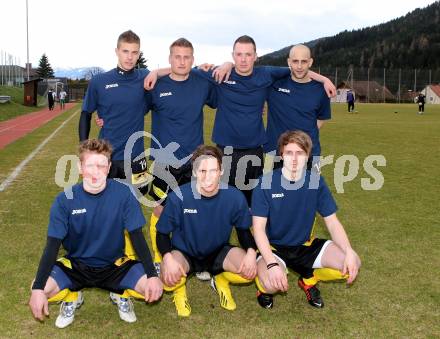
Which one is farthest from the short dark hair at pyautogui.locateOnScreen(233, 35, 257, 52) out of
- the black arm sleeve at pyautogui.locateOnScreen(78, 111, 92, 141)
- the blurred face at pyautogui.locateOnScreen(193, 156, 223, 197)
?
the black arm sleeve at pyautogui.locateOnScreen(78, 111, 92, 141)

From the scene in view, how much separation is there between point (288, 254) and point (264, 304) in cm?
48

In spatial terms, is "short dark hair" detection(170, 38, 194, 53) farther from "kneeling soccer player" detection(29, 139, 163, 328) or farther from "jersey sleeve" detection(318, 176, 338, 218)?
"jersey sleeve" detection(318, 176, 338, 218)

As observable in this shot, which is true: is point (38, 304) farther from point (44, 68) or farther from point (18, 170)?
point (44, 68)

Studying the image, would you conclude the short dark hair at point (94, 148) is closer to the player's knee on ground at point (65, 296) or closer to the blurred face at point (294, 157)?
the player's knee on ground at point (65, 296)

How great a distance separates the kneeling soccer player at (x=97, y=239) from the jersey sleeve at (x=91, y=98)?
4.58ft

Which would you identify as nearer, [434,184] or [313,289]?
[313,289]

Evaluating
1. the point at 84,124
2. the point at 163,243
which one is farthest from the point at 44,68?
the point at 163,243

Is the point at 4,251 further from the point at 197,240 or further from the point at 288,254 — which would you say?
the point at 288,254

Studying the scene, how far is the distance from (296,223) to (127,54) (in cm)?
239

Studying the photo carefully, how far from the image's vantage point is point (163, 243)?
417cm

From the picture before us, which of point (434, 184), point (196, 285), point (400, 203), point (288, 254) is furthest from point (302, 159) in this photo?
point (434, 184)

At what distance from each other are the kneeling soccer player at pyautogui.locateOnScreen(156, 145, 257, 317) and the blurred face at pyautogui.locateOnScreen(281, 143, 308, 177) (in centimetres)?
50

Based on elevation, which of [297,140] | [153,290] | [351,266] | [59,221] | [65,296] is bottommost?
[65,296]

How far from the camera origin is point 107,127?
516 cm
